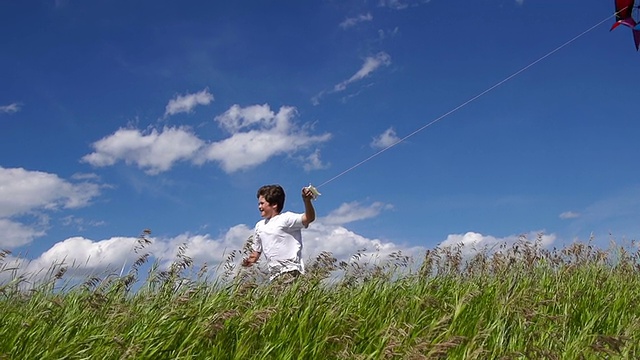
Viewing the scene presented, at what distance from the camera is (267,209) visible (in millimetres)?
7730

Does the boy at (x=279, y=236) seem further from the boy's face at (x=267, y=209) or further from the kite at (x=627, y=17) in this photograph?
the kite at (x=627, y=17)

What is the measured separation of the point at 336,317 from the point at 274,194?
121 inches

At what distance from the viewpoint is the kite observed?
7949mm

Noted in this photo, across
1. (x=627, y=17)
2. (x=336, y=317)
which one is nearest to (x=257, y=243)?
(x=336, y=317)

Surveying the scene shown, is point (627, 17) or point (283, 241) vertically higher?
point (627, 17)

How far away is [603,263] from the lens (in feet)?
27.6

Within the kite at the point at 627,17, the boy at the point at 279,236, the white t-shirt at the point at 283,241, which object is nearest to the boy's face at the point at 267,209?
the boy at the point at 279,236

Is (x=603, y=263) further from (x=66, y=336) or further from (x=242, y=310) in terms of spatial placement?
(x=66, y=336)

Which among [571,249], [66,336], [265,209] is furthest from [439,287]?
[66,336]

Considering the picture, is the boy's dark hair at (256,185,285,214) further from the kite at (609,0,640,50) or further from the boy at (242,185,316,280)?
the kite at (609,0,640,50)

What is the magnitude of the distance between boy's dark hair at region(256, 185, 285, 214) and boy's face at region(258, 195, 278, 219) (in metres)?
0.04

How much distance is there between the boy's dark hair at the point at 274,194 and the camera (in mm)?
7738

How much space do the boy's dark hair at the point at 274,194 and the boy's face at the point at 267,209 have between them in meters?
0.04

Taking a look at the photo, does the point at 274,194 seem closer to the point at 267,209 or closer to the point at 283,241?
the point at 267,209
